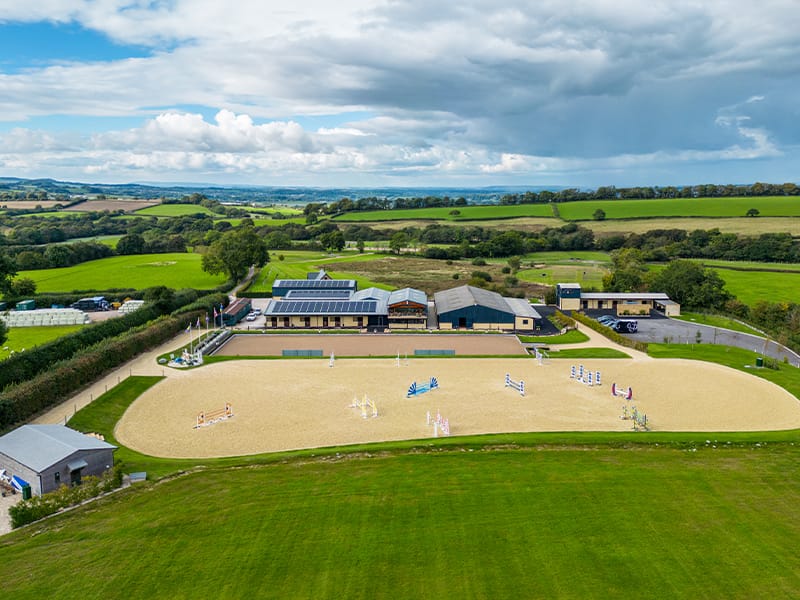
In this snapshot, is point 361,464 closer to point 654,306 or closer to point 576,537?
point 576,537

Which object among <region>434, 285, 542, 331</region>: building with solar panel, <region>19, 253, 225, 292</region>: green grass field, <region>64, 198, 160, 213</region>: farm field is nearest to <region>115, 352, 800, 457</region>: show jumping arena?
<region>434, 285, 542, 331</region>: building with solar panel

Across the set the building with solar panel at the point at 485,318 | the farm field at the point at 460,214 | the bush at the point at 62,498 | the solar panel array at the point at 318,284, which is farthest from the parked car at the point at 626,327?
the farm field at the point at 460,214

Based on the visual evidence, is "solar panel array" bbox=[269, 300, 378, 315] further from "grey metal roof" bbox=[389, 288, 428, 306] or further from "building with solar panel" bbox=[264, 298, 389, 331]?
"grey metal roof" bbox=[389, 288, 428, 306]

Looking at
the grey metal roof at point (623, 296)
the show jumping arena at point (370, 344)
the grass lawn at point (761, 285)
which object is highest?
the grass lawn at point (761, 285)

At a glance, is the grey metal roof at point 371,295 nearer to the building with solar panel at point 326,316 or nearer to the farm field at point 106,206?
the building with solar panel at point 326,316

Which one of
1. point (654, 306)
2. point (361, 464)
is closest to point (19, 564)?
point (361, 464)

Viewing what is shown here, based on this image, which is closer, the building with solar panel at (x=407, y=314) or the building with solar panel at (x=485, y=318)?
the building with solar panel at (x=485, y=318)
